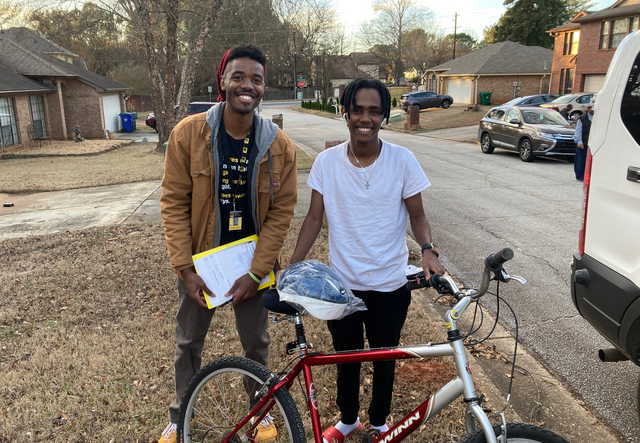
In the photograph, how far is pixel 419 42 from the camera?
7994 centimetres

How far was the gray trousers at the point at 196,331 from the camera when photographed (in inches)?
108

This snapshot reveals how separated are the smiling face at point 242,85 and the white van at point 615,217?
198cm

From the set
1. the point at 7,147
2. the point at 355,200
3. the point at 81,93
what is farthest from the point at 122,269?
the point at 81,93

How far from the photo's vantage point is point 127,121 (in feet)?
97.5

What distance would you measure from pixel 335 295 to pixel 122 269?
4447mm

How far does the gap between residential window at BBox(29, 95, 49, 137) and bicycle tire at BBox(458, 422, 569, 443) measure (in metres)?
24.9

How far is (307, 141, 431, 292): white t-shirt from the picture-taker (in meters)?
2.49

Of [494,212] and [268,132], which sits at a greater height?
[268,132]

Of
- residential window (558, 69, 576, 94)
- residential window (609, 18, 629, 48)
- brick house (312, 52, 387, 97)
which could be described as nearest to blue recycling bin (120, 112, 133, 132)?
residential window (609, 18, 629, 48)

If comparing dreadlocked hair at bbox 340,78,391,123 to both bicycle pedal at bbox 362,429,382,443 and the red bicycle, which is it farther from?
bicycle pedal at bbox 362,429,382,443

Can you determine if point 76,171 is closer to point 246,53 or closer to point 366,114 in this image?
point 246,53

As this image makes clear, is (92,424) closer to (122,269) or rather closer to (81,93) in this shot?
(122,269)

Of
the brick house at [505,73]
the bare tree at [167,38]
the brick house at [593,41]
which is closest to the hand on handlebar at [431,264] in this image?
the bare tree at [167,38]

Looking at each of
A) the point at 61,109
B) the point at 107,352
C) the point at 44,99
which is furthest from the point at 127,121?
the point at 107,352
